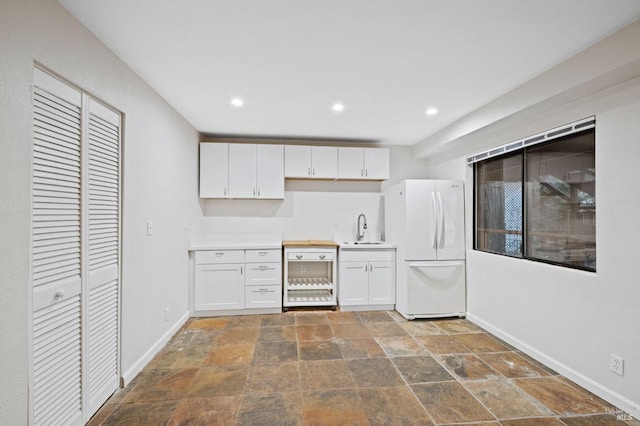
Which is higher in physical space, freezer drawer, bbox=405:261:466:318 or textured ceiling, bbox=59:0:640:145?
textured ceiling, bbox=59:0:640:145

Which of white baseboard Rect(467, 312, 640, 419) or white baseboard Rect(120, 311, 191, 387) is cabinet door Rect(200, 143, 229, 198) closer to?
white baseboard Rect(120, 311, 191, 387)

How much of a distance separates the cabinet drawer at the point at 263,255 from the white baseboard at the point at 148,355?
103cm

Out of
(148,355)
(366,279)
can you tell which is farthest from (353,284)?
(148,355)

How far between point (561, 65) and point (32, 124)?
327 centimetres

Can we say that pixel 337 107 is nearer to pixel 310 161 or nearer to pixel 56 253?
pixel 310 161

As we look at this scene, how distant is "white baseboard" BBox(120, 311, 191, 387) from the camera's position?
2.22 metres

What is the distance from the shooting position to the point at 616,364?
77.7 inches

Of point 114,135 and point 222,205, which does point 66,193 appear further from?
point 222,205

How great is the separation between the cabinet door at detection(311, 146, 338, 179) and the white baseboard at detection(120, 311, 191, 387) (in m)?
2.52

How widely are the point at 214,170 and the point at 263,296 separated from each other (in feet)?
5.97

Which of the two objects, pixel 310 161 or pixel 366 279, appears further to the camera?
pixel 310 161

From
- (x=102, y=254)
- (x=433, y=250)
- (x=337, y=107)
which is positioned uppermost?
(x=337, y=107)

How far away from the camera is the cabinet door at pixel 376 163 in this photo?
424 cm

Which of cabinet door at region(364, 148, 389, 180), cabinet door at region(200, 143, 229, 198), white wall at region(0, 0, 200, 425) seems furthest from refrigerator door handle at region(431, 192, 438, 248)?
white wall at region(0, 0, 200, 425)
